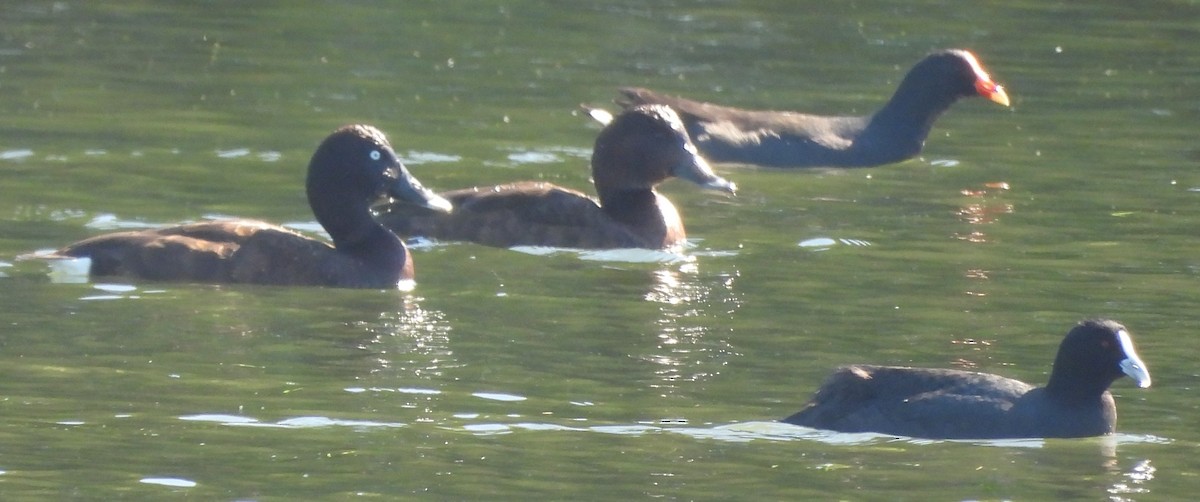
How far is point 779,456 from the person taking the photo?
414 inches

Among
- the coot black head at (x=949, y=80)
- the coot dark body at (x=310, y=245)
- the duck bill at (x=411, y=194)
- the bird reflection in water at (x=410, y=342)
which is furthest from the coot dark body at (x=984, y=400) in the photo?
the coot black head at (x=949, y=80)

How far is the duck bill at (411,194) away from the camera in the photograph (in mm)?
15477

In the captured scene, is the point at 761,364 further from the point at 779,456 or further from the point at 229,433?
the point at 229,433

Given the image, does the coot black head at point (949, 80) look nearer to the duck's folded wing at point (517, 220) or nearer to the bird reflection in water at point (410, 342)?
the duck's folded wing at point (517, 220)

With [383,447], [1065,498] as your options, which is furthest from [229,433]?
[1065,498]

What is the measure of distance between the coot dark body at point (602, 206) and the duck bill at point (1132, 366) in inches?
207

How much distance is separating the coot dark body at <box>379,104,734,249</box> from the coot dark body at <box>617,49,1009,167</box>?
9.60 ft

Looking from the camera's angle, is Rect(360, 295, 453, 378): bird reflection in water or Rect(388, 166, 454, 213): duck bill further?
Rect(388, 166, 454, 213): duck bill

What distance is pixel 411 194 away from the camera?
51.0 feet

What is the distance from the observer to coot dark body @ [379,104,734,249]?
15.9 metres

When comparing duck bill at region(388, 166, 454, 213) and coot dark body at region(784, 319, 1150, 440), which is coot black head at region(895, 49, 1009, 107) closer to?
duck bill at region(388, 166, 454, 213)

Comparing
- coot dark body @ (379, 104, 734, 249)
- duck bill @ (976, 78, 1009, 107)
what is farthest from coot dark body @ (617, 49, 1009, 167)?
coot dark body @ (379, 104, 734, 249)

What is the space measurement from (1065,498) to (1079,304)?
14.1ft

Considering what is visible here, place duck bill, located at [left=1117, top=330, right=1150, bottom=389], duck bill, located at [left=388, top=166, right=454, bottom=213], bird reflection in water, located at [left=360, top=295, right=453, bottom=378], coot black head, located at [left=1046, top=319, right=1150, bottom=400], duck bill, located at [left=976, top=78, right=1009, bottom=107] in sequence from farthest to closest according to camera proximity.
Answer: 1. duck bill, located at [left=976, top=78, right=1009, bottom=107]
2. duck bill, located at [left=388, top=166, right=454, bottom=213]
3. bird reflection in water, located at [left=360, top=295, right=453, bottom=378]
4. coot black head, located at [left=1046, top=319, right=1150, bottom=400]
5. duck bill, located at [left=1117, top=330, right=1150, bottom=389]
